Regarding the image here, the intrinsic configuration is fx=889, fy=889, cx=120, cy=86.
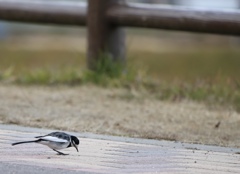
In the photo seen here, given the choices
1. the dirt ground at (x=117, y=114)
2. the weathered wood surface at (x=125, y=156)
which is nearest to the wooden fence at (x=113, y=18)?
the dirt ground at (x=117, y=114)

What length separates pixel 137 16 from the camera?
1032cm

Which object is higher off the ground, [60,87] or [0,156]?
[0,156]

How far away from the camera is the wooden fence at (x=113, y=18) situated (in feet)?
32.4

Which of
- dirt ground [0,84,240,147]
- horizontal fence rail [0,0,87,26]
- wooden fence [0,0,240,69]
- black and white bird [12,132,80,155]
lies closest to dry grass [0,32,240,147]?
dirt ground [0,84,240,147]

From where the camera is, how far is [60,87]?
10367mm

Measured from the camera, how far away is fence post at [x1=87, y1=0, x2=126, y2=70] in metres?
10.6

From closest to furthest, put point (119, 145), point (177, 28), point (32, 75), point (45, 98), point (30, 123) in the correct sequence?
point (119, 145) → point (30, 123) → point (45, 98) → point (177, 28) → point (32, 75)

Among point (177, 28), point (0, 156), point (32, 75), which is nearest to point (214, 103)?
point (177, 28)

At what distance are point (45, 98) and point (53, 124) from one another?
58.6 inches

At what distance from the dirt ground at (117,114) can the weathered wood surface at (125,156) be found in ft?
1.36

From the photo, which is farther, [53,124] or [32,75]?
[32,75]

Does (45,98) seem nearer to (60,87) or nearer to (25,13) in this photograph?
(60,87)

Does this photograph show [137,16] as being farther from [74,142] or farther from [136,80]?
[74,142]

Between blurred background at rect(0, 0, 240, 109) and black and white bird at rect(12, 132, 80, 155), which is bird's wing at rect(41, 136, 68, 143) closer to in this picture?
black and white bird at rect(12, 132, 80, 155)
